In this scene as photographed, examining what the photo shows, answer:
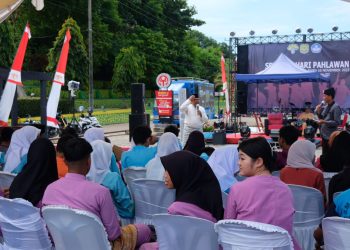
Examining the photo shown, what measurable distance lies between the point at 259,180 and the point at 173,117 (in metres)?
19.3

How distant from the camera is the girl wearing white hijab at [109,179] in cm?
382

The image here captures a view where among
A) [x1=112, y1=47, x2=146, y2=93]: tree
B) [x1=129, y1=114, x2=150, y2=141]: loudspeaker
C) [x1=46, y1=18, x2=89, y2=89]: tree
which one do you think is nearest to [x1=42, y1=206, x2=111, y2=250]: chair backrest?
[x1=129, y1=114, x2=150, y2=141]: loudspeaker

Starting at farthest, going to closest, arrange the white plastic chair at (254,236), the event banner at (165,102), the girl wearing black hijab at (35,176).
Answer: the event banner at (165,102)
the girl wearing black hijab at (35,176)
the white plastic chair at (254,236)

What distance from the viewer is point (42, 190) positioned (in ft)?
11.7

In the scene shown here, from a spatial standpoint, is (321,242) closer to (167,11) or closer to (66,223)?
(66,223)

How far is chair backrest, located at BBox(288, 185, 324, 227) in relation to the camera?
3537mm

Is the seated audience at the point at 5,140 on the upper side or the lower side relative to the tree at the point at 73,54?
lower

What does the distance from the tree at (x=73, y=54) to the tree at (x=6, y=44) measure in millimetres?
2589

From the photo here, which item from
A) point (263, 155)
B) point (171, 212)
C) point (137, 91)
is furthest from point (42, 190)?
point (137, 91)

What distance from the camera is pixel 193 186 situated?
9.16ft

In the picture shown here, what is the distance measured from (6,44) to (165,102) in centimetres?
1158

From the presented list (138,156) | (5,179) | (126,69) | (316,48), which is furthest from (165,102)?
(5,179)

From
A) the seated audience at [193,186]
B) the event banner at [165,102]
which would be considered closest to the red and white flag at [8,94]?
the seated audience at [193,186]

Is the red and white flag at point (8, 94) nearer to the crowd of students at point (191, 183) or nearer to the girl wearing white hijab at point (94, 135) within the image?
the girl wearing white hijab at point (94, 135)
